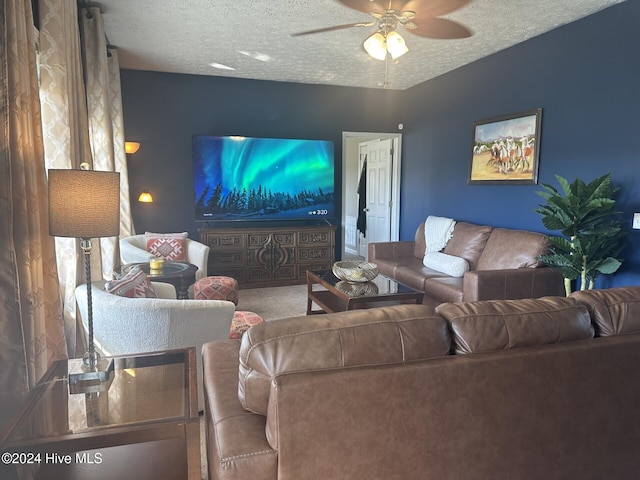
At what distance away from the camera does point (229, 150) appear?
5.35m

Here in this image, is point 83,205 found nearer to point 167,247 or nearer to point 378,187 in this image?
point 167,247

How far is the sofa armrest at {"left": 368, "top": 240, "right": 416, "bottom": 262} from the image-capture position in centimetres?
509

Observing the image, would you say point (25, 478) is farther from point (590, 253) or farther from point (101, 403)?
point (590, 253)

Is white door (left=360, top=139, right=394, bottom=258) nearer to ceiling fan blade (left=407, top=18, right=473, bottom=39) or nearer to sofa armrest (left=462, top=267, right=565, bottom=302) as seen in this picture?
ceiling fan blade (left=407, top=18, right=473, bottom=39)

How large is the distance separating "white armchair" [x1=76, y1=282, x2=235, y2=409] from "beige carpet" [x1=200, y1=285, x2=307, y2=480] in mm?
1942

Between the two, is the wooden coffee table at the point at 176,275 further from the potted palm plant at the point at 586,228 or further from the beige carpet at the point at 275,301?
the potted palm plant at the point at 586,228

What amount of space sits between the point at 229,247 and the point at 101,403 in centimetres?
374

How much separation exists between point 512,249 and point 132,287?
3150mm

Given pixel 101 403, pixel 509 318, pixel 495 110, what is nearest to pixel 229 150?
pixel 495 110

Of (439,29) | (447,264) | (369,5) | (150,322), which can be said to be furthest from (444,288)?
(150,322)

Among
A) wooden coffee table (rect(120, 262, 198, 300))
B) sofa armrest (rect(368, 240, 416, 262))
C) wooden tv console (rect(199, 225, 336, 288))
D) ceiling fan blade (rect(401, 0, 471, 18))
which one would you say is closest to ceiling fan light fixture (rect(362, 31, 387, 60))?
ceiling fan blade (rect(401, 0, 471, 18))

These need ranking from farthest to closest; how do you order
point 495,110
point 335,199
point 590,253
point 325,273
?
point 335,199 → point 495,110 → point 325,273 → point 590,253

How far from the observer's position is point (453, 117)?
516cm

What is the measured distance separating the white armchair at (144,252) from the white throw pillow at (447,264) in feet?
7.79
